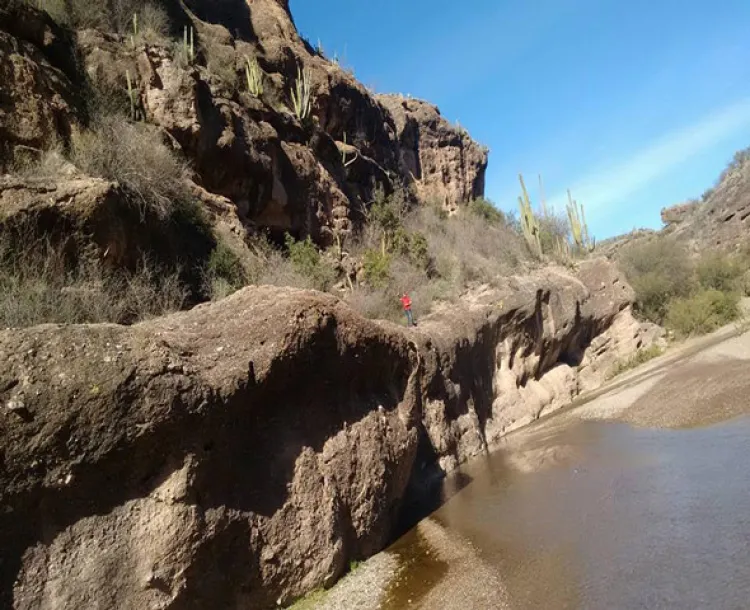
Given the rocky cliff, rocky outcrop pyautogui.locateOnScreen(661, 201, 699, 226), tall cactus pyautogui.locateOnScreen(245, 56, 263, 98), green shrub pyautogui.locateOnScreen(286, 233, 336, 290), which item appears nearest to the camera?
the rocky cliff

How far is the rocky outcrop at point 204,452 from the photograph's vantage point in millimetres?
4488

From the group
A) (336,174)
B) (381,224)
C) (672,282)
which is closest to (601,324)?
(672,282)

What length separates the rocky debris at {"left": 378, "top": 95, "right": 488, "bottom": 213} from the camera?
36.8 m

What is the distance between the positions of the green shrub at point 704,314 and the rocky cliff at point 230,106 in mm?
14091

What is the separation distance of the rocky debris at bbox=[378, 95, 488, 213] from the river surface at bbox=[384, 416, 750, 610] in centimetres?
2767

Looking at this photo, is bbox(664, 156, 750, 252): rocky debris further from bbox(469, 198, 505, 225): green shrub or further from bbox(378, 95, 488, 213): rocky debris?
bbox(378, 95, 488, 213): rocky debris

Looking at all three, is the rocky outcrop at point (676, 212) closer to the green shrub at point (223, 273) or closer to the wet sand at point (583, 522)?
the wet sand at point (583, 522)

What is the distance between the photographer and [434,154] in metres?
38.8

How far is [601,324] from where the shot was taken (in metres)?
21.6

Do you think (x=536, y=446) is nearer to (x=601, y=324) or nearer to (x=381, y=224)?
(x=601, y=324)

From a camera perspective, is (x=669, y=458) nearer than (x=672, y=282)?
Yes

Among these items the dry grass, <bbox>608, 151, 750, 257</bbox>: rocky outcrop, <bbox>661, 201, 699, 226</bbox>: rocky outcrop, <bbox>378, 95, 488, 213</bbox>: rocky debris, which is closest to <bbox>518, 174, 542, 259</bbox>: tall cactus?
the dry grass

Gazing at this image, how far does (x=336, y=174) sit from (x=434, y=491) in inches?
593

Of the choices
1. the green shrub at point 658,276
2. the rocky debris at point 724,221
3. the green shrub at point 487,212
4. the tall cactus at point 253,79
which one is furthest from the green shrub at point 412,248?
the rocky debris at point 724,221
